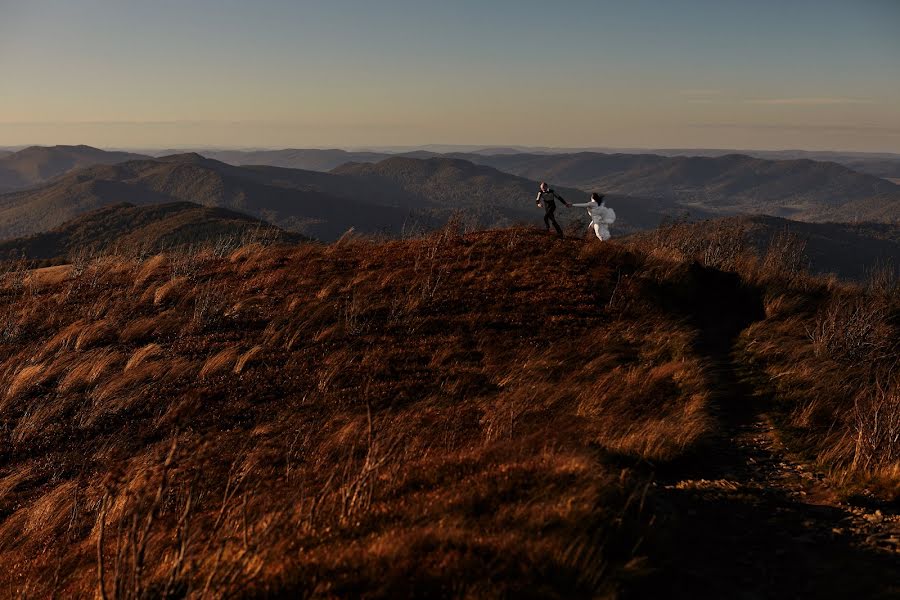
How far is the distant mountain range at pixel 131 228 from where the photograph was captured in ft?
319

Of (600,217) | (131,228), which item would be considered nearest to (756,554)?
(600,217)

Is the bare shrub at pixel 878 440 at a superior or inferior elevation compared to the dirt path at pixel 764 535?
superior

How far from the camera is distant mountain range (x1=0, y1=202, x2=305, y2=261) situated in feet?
319

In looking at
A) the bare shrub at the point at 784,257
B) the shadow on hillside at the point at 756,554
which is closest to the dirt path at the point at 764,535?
the shadow on hillside at the point at 756,554

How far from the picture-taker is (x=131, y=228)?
374ft

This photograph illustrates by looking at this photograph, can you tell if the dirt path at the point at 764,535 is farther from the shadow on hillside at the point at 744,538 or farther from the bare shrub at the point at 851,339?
the bare shrub at the point at 851,339

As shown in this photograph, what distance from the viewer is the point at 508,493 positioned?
4.05 meters

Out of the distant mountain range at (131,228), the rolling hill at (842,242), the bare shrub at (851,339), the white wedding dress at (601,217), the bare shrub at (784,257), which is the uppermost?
the white wedding dress at (601,217)

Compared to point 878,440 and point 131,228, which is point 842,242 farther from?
point 131,228

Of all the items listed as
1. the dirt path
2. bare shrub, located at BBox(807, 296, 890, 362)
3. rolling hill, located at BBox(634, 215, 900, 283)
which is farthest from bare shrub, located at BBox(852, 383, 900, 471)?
rolling hill, located at BBox(634, 215, 900, 283)

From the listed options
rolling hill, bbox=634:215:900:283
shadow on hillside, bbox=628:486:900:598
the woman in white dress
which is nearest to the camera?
shadow on hillside, bbox=628:486:900:598

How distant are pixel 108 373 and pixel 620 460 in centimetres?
922

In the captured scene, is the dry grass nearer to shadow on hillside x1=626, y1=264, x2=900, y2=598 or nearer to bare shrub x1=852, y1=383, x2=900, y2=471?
shadow on hillside x1=626, y1=264, x2=900, y2=598

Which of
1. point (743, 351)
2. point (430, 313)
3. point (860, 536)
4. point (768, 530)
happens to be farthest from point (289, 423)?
point (743, 351)
